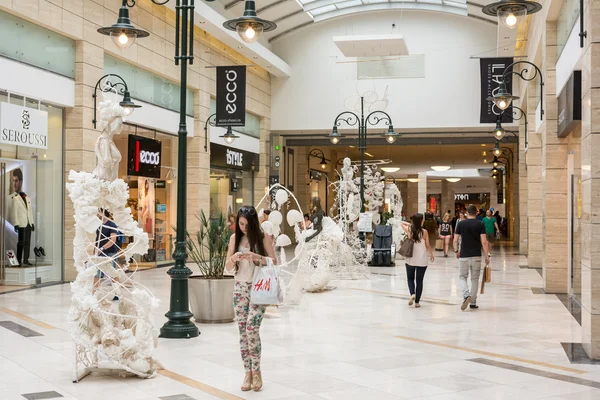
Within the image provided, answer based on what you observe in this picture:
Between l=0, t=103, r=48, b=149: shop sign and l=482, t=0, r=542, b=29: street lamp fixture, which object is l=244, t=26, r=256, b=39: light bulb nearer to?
l=482, t=0, r=542, b=29: street lamp fixture

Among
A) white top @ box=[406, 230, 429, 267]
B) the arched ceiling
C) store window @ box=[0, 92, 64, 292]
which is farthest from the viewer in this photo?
the arched ceiling

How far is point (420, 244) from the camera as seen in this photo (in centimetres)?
1170

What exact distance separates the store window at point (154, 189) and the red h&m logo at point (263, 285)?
13.0 m

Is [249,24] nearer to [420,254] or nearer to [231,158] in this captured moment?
[420,254]

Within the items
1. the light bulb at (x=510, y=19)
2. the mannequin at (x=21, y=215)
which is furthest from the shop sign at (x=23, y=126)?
the light bulb at (x=510, y=19)

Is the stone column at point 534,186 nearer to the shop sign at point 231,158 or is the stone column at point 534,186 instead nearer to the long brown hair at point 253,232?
the shop sign at point 231,158

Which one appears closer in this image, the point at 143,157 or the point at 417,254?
the point at 417,254

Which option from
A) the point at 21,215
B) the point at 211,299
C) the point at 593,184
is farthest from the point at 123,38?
the point at 21,215

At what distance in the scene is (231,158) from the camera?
26.1 m

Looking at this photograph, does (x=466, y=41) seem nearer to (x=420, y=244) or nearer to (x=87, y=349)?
(x=420, y=244)

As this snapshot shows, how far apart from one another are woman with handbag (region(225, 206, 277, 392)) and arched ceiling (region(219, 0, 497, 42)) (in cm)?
2072

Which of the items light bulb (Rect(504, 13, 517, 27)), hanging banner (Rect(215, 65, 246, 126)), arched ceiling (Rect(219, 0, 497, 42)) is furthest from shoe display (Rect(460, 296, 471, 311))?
arched ceiling (Rect(219, 0, 497, 42))

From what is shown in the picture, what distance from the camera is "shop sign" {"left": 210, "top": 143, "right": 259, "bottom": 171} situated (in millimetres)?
24484

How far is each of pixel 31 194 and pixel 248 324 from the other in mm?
10159
